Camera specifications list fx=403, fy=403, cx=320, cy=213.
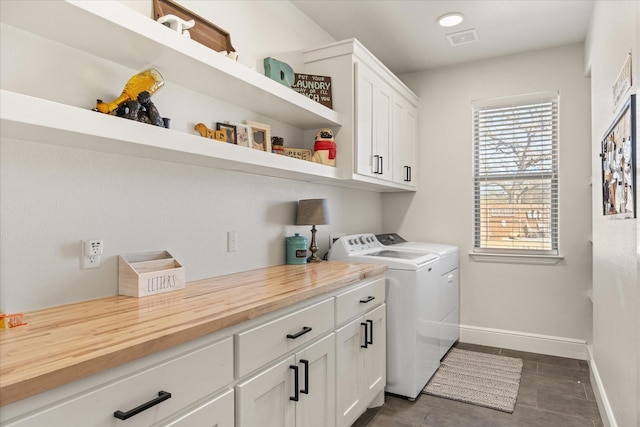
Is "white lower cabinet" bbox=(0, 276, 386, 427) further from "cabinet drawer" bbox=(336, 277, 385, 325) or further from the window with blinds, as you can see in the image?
the window with blinds

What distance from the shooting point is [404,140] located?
3.66 metres

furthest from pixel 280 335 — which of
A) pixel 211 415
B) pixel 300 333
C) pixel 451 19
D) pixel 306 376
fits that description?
pixel 451 19

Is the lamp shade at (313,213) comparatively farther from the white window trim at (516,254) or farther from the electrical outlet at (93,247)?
the white window trim at (516,254)

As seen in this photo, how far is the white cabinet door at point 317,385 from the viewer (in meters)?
1.68

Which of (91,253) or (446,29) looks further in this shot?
(446,29)

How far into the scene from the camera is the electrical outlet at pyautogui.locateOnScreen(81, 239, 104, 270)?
150 cm

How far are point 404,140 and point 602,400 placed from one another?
2.36 meters

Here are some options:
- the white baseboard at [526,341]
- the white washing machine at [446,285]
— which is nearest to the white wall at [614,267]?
the white baseboard at [526,341]

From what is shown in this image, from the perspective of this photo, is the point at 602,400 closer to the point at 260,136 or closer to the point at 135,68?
the point at 260,136

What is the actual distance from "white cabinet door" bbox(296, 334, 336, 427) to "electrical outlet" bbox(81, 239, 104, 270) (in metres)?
0.88

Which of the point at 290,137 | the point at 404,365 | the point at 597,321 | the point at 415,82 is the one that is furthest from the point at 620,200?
the point at 415,82

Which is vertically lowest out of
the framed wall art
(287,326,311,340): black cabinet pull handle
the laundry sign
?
(287,326,311,340): black cabinet pull handle

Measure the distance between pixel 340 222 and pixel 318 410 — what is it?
1690 millimetres

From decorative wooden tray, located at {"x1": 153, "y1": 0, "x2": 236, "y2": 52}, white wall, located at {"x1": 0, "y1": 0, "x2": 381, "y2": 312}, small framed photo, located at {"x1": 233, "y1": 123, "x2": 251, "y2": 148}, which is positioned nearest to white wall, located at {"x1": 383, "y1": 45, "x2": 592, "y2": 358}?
white wall, located at {"x1": 0, "y1": 0, "x2": 381, "y2": 312}
